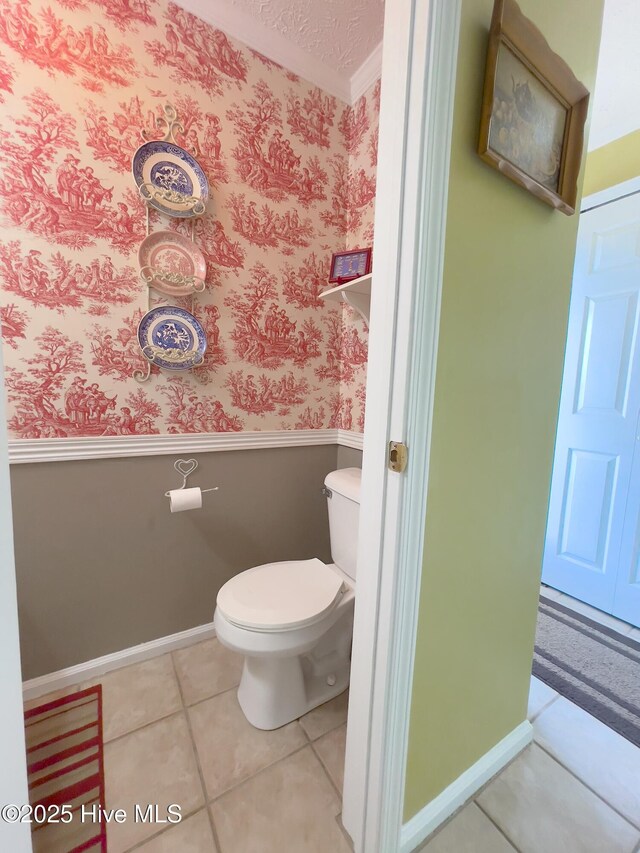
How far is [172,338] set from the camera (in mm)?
1368

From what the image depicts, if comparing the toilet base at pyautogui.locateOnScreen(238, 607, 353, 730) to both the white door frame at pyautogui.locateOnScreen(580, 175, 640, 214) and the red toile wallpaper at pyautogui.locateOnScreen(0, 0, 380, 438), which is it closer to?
the red toile wallpaper at pyautogui.locateOnScreen(0, 0, 380, 438)

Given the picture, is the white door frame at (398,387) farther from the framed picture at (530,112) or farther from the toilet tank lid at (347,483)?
the toilet tank lid at (347,483)

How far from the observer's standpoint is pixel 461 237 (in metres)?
0.71

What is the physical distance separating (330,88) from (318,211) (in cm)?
52

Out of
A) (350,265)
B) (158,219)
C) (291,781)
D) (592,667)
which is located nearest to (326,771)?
(291,781)

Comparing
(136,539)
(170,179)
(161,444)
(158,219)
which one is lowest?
(136,539)

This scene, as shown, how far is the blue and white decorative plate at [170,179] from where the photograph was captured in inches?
49.3

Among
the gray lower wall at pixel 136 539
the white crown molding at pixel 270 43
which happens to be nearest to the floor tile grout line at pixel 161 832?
the gray lower wall at pixel 136 539

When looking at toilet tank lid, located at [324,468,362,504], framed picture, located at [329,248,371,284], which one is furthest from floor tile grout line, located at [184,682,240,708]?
framed picture, located at [329,248,371,284]

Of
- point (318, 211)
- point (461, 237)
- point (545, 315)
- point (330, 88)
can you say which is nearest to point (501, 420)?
point (545, 315)

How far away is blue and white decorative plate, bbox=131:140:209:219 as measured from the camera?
1252mm

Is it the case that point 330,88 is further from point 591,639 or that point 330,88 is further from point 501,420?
point 591,639

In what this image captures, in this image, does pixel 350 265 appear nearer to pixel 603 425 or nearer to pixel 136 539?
pixel 136 539

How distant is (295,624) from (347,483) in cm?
53
